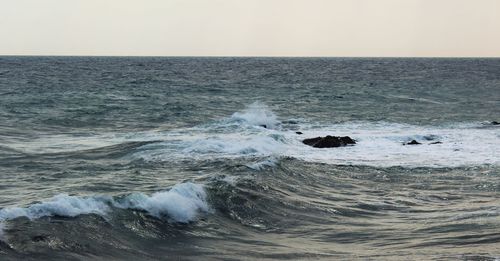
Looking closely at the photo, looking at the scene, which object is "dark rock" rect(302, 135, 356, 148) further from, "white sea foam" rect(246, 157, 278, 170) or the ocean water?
"white sea foam" rect(246, 157, 278, 170)

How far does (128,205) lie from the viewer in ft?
40.1

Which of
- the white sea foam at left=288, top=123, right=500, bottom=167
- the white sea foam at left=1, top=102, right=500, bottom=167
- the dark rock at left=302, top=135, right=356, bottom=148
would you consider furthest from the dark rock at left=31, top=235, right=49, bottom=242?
the dark rock at left=302, top=135, right=356, bottom=148

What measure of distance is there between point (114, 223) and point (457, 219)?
6.18 meters

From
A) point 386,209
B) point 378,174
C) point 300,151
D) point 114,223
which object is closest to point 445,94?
point 300,151

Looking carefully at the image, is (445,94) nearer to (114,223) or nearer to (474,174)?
(474,174)

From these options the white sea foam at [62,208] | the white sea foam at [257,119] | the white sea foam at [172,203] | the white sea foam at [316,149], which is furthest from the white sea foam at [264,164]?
the white sea foam at [257,119]

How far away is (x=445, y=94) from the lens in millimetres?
54062

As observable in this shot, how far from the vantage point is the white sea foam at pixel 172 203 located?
12.1 metres

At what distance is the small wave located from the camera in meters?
11.2

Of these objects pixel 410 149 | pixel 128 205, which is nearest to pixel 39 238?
pixel 128 205

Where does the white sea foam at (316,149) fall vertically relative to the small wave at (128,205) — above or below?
below

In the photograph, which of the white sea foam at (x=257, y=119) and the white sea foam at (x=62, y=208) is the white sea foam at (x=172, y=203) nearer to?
the white sea foam at (x=62, y=208)

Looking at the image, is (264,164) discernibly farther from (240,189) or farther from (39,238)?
(39,238)

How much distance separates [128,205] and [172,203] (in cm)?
82
